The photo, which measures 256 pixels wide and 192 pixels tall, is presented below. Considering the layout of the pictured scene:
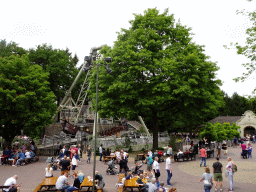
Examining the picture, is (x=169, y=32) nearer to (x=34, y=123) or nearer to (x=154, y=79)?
(x=154, y=79)

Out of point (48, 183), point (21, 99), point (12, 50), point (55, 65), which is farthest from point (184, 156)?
point (12, 50)

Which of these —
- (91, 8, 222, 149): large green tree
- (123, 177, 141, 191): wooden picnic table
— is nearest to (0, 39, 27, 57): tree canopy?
(91, 8, 222, 149): large green tree

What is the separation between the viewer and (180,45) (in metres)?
25.9

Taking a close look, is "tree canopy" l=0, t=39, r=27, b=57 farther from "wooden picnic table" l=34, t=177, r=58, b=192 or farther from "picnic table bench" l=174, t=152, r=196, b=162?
"wooden picnic table" l=34, t=177, r=58, b=192

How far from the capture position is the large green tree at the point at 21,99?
22.5 m

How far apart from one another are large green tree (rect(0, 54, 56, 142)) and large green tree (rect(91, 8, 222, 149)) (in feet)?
18.1

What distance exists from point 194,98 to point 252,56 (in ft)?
35.4

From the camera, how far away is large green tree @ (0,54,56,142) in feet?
74.0

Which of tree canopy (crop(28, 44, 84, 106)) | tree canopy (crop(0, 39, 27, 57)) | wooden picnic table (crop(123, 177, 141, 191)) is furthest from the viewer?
tree canopy (crop(28, 44, 84, 106))

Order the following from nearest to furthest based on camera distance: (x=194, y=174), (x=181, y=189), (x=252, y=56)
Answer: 1. (x=181, y=189)
2. (x=252, y=56)
3. (x=194, y=174)

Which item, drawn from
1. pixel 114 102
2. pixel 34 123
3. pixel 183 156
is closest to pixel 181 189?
pixel 183 156

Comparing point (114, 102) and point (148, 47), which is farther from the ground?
point (148, 47)

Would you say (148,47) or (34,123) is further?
(148,47)

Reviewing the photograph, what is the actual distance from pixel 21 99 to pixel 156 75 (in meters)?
13.2
